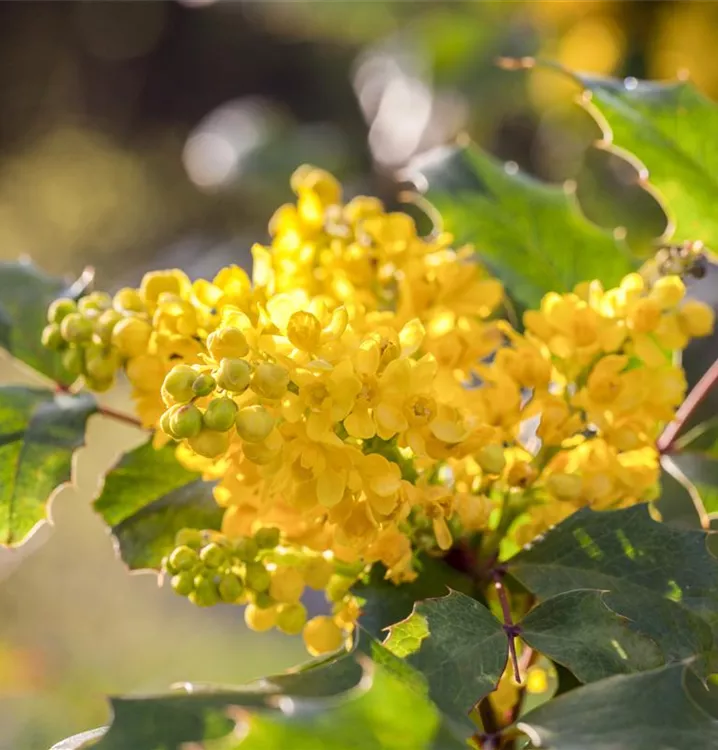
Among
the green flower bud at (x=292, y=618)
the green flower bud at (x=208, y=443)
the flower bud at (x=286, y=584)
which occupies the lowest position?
the green flower bud at (x=292, y=618)

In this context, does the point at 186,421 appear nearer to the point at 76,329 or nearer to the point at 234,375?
the point at 234,375

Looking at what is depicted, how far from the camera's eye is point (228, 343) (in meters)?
0.66

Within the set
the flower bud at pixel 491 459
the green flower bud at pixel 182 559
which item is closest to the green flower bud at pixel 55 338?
the green flower bud at pixel 182 559

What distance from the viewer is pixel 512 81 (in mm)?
2924

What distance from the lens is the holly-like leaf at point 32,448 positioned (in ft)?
2.75

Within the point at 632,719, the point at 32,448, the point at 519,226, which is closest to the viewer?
the point at 632,719

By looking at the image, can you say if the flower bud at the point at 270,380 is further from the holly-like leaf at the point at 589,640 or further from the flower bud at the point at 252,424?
the holly-like leaf at the point at 589,640

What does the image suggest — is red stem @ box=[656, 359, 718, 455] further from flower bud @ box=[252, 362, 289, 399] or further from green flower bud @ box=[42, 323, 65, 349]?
green flower bud @ box=[42, 323, 65, 349]

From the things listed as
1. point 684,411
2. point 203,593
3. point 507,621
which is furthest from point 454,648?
point 684,411

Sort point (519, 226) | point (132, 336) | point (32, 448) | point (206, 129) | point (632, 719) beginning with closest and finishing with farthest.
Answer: point (632, 719)
point (132, 336)
point (32, 448)
point (519, 226)
point (206, 129)

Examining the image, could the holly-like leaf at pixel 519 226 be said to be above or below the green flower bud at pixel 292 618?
above

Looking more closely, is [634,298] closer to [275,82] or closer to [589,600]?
[589,600]

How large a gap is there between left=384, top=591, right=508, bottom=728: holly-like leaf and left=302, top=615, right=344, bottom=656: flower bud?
0.14 meters

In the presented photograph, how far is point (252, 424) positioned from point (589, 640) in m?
0.27
